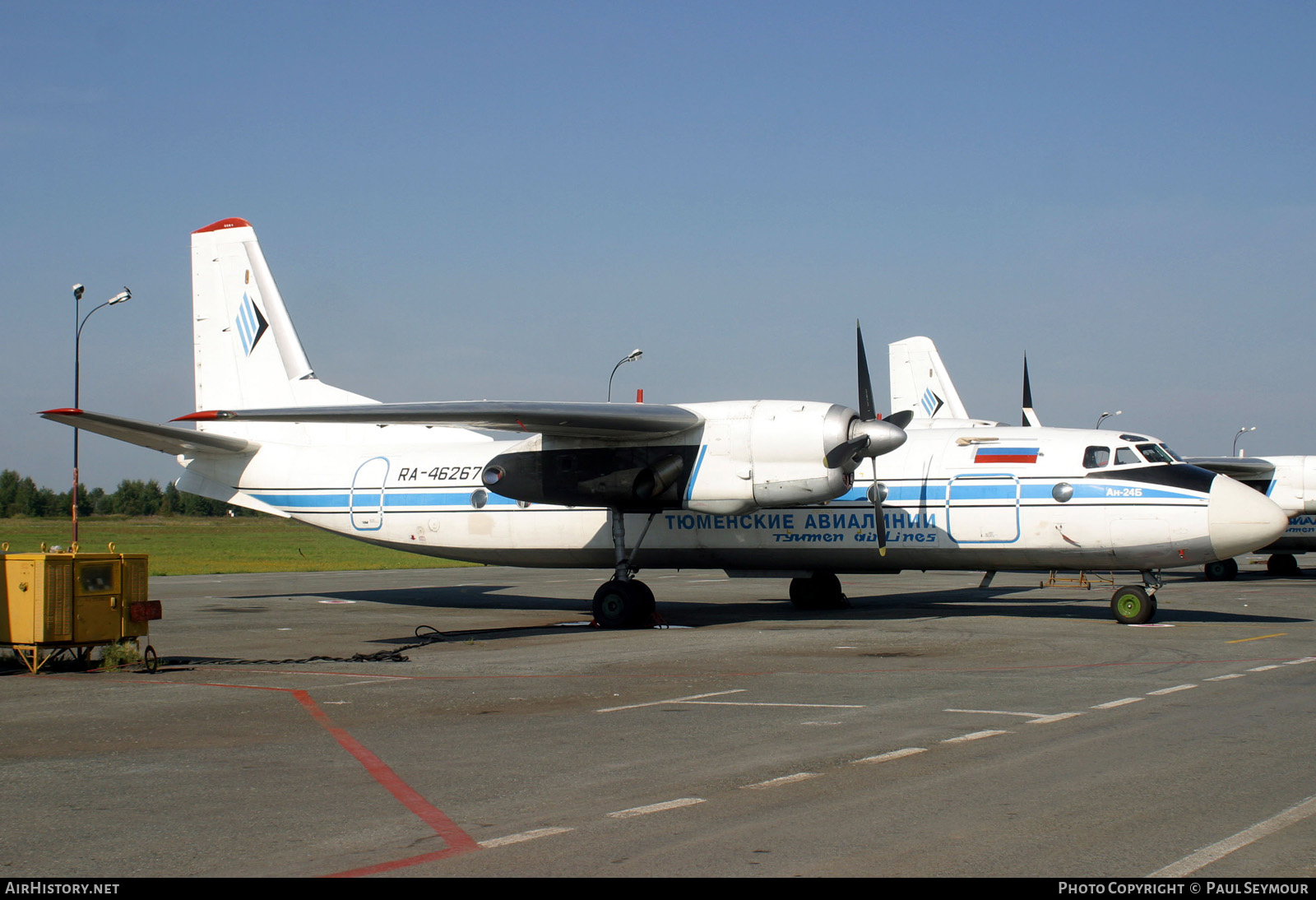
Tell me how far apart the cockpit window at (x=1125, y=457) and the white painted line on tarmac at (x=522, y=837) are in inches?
621

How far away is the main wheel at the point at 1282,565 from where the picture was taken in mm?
37406

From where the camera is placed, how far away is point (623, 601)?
20516 mm

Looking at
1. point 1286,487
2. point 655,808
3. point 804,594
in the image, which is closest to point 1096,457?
point 804,594

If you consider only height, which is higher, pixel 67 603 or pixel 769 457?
pixel 769 457

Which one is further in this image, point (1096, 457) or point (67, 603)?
point (1096, 457)

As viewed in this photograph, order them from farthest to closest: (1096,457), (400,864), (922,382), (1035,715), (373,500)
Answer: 1. (922,382)
2. (373,500)
3. (1096,457)
4. (1035,715)
5. (400,864)

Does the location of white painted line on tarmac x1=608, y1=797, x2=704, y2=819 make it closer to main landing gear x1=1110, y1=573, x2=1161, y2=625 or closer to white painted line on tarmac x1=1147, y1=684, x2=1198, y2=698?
white painted line on tarmac x1=1147, y1=684, x2=1198, y2=698

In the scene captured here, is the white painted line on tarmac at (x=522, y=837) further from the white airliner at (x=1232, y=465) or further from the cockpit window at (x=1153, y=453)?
the white airliner at (x=1232, y=465)

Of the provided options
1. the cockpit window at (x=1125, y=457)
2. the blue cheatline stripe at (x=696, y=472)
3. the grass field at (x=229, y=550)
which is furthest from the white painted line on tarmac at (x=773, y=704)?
the grass field at (x=229, y=550)

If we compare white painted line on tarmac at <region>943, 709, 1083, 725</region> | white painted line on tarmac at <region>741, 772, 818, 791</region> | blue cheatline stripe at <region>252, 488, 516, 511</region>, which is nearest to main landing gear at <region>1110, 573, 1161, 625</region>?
white painted line on tarmac at <region>943, 709, 1083, 725</region>

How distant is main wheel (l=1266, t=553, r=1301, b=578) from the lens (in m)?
37.4

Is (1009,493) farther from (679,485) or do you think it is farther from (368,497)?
(368,497)

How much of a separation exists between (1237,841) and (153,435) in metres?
21.6

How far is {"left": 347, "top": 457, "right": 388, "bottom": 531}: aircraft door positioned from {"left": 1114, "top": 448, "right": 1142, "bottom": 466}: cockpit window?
49.6 ft
